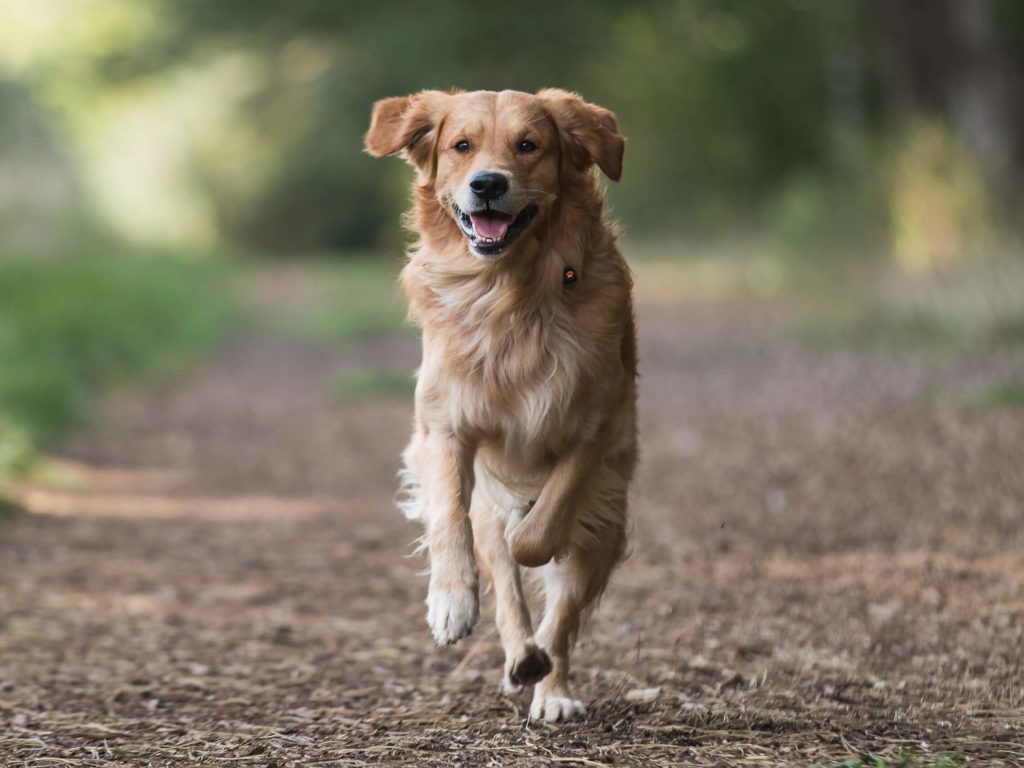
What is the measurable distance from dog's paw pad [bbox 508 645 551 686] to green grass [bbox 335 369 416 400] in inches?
312

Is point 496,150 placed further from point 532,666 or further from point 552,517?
point 532,666

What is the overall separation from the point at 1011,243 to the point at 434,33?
682cm

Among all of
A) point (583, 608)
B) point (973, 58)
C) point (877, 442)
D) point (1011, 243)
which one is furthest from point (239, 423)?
point (973, 58)

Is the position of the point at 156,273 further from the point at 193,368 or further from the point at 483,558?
the point at 483,558

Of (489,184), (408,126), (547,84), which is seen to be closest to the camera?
(489,184)

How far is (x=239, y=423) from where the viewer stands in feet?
35.0

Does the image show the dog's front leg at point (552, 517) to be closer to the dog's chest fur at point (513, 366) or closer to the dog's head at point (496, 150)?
the dog's chest fur at point (513, 366)

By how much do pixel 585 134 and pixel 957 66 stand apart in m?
11.1

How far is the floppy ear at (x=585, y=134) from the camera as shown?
4.21m

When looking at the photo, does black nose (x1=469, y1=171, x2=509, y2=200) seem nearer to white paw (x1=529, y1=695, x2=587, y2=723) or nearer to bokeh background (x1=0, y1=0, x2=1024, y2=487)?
white paw (x1=529, y1=695, x2=587, y2=723)

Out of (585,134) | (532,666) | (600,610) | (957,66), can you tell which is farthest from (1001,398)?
(957,66)

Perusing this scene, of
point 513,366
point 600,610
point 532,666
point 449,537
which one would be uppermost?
point 513,366

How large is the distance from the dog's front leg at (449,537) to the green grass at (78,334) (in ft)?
12.2

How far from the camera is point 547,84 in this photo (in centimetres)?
1839
